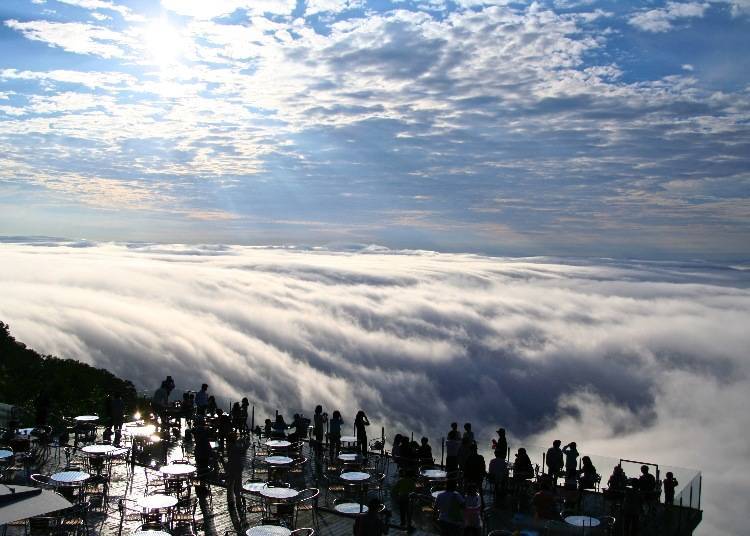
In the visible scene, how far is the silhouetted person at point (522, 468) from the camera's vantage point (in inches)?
592

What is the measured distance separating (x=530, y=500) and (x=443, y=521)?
4.57 metres

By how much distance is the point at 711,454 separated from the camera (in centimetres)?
10069

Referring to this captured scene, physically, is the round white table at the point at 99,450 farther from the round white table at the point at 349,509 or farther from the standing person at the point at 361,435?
the standing person at the point at 361,435

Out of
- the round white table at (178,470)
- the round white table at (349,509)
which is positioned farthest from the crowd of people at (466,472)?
the round white table at (349,509)

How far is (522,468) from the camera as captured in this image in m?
15.2

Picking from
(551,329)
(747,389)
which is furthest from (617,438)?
(551,329)

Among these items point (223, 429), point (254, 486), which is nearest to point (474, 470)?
point (254, 486)

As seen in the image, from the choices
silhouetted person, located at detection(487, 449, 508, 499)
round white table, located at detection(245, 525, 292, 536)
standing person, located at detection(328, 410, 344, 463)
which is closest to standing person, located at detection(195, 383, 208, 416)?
standing person, located at detection(328, 410, 344, 463)

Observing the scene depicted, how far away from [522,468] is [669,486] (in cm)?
315

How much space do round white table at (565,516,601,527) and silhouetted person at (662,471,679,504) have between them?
289 centimetres

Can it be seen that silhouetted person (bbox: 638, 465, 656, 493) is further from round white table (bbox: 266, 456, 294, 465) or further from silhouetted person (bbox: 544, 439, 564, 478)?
round white table (bbox: 266, 456, 294, 465)

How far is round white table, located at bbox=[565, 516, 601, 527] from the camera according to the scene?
12.1m

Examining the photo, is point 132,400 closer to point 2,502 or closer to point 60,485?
point 60,485

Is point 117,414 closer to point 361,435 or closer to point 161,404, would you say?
point 161,404
